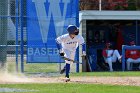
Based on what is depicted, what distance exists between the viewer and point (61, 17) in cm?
2127

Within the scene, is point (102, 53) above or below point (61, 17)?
below

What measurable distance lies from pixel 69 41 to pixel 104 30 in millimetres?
9904

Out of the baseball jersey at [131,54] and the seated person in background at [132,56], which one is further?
the baseball jersey at [131,54]

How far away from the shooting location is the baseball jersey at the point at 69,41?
16.1 m

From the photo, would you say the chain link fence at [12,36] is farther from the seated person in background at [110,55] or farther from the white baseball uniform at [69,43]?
the white baseball uniform at [69,43]

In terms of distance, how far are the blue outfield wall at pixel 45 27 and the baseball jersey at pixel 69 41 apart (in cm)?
483

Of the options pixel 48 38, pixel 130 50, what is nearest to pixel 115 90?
pixel 48 38

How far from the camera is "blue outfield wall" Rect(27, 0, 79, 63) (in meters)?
21.1

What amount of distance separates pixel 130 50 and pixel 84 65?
229 cm

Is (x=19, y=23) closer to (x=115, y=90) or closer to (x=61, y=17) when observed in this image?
(x=61, y=17)

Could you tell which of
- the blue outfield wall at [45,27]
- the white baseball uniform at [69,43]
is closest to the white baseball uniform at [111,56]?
the blue outfield wall at [45,27]

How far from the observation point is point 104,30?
85.1 ft

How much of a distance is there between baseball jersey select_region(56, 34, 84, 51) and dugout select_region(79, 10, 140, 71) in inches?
253

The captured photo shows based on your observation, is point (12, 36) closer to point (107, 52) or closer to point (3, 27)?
point (3, 27)
